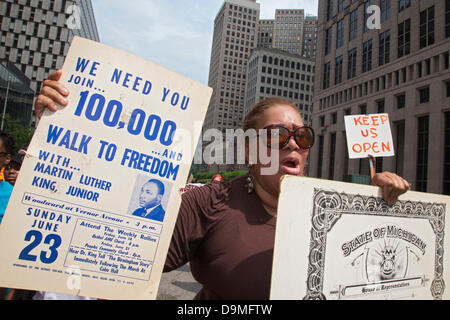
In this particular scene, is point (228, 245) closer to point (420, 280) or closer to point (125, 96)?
point (125, 96)

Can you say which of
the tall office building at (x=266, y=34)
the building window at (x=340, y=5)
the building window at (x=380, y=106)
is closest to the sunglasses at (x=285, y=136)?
the building window at (x=380, y=106)

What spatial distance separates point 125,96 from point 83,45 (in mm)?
307

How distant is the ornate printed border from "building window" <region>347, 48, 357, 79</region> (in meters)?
44.0

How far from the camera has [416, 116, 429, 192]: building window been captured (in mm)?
27641

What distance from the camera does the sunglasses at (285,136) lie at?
5.28 feet

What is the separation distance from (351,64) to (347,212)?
45.5m

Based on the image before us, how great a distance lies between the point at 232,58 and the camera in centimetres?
12131

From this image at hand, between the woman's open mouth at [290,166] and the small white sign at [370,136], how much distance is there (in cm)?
62

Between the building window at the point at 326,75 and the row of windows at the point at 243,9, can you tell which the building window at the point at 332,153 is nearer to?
the building window at the point at 326,75

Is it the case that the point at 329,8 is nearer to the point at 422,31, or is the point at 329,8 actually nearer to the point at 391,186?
the point at 422,31

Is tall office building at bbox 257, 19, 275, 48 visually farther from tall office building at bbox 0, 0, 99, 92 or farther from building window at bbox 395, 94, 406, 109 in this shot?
building window at bbox 395, 94, 406, 109

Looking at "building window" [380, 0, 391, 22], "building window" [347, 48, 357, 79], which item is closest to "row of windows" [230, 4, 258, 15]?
"building window" [347, 48, 357, 79]

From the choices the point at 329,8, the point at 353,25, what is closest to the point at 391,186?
the point at 353,25
